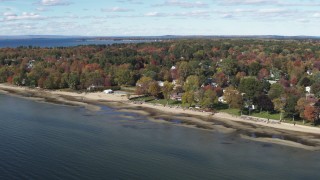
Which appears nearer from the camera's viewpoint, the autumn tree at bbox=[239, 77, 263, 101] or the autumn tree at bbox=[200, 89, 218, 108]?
the autumn tree at bbox=[239, 77, 263, 101]

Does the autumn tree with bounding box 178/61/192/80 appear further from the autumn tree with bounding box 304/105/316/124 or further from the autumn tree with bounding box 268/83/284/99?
the autumn tree with bounding box 304/105/316/124

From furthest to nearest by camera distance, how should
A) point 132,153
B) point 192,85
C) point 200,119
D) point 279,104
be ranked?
point 192,85 → point 200,119 → point 279,104 → point 132,153

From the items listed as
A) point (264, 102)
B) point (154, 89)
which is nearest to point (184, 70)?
point (154, 89)

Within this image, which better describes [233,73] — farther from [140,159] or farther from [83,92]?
[140,159]

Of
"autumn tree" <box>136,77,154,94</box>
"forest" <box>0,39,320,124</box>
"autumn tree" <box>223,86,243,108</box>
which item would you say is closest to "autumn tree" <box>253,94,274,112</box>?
"forest" <box>0,39,320,124</box>

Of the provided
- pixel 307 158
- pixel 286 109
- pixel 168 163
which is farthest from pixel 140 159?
pixel 286 109

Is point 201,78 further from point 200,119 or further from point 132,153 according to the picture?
point 132,153

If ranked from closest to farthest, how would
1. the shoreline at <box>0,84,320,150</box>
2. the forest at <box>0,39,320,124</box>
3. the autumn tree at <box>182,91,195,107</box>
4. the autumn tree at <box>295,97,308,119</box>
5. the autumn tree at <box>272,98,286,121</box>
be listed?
the shoreline at <box>0,84,320,150</box> → the autumn tree at <box>295,97,308,119</box> → the autumn tree at <box>272,98,286,121</box> → the forest at <box>0,39,320,124</box> → the autumn tree at <box>182,91,195,107</box>
